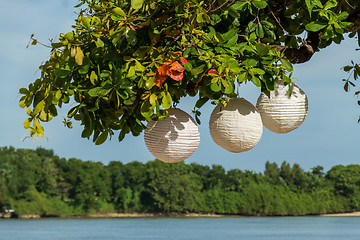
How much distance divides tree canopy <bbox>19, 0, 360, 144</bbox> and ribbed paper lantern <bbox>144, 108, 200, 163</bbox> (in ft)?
0.40

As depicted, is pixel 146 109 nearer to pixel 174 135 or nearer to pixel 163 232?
pixel 174 135

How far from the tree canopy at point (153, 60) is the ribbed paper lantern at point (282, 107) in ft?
0.92

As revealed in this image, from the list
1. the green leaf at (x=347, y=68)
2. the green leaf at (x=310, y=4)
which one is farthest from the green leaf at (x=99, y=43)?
the green leaf at (x=347, y=68)

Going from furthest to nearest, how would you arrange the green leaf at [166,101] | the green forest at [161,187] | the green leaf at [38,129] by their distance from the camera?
the green forest at [161,187] → the green leaf at [38,129] → the green leaf at [166,101]

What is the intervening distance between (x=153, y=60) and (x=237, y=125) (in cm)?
70

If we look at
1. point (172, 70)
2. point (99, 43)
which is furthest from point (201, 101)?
point (99, 43)

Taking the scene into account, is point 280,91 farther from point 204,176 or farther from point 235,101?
point 204,176

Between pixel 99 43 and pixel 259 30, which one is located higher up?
pixel 259 30

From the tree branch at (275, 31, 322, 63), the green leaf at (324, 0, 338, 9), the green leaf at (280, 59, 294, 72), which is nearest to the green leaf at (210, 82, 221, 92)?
the green leaf at (280, 59, 294, 72)

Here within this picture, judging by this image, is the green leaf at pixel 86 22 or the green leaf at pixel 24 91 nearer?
the green leaf at pixel 86 22

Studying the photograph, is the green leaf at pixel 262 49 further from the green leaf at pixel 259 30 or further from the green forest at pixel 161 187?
the green forest at pixel 161 187

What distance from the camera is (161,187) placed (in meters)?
53.8

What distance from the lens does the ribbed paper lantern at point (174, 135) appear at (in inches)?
113

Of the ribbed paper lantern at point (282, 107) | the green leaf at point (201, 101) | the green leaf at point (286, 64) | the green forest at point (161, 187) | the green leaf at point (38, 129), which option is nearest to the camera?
the green leaf at point (286, 64)
